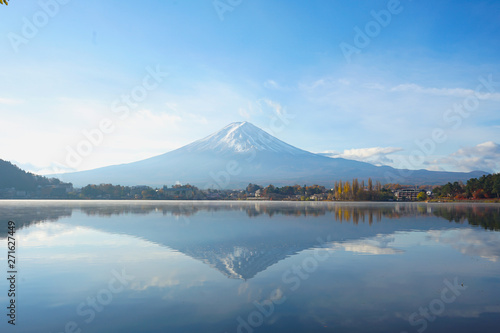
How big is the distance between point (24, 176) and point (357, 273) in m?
138

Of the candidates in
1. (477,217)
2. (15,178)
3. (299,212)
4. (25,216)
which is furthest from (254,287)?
(15,178)

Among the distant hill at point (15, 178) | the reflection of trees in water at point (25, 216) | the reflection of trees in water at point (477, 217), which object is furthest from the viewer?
the distant hill at point (15, 178)

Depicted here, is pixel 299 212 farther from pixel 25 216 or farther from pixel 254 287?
pixel 254 287

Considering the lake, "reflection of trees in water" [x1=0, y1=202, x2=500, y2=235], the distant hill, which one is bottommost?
"reflection of trees in water" [x1=0, y1=202, x2=500, y2=235]

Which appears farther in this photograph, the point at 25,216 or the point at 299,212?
the point at 299,212

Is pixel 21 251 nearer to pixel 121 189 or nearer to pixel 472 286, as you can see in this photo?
pixel 472 286

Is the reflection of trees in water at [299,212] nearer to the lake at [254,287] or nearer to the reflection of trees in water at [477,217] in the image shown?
the reflection of trees in water at [477,217]

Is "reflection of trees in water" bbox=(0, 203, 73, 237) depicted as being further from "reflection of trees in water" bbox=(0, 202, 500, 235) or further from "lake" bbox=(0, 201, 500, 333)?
"lake" bbox=(0, 201, 500, 333)

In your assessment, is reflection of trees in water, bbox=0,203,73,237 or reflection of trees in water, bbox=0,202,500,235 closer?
reflection of trees in water, bbox=0,203,73,237

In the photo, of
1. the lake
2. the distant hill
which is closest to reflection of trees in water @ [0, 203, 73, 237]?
the lake

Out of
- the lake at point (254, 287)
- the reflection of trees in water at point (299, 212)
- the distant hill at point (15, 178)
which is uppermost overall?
the distant hill at point (15, 178)

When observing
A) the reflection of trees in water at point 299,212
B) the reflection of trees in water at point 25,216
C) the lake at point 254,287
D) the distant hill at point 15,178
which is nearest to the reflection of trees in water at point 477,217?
the reflection of trees in water at point 299,212

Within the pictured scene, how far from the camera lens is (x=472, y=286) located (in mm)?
8250

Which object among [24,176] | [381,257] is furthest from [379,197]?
[24,176]
